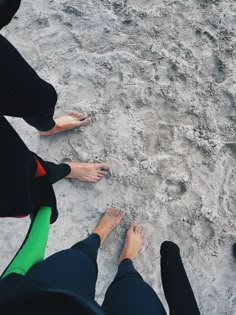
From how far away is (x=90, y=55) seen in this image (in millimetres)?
2359

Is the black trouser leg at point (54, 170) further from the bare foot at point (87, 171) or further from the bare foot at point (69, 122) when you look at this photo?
the bare foot at point (69, 122)

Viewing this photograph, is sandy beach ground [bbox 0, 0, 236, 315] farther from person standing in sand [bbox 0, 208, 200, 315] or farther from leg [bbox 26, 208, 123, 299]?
leg [bbox 26, 208, 123, 299]

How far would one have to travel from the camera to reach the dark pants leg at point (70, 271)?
125 centimetres

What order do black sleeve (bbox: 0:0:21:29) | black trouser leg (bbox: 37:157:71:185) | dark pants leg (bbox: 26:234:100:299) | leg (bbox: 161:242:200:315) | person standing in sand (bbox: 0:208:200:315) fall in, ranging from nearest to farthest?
person standing in sand (bbox: 0:208:200:315) → black sleeve (bbox: 0:0:21:29) → dark pants leg (bbox: 26:234:100:299) → leg (bbox: 161:242:200:315) → black trouser leg (bbox: 37:157:71:185)

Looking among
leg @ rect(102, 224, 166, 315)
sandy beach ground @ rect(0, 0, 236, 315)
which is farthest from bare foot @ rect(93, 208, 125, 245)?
leg @ rect(102, 224, 166, 315)

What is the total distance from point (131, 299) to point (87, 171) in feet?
2.88

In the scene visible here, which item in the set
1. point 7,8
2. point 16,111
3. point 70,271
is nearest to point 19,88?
point 16,111

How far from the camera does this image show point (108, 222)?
2.02 meters

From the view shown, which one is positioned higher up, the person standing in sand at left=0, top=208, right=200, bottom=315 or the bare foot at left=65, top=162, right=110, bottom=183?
the person standing in sand at left=0, top=208, right=200, bottom=315

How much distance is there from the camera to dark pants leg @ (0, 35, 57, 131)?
128cm

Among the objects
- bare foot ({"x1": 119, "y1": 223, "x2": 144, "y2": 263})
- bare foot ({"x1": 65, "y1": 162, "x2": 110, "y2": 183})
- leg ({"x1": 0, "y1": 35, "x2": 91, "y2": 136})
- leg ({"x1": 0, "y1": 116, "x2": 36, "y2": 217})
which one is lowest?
bare foot ({"x1": 119, "y1": 223, "x2": 144, "y2": 263})

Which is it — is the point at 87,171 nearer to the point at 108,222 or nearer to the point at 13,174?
the point at 108,222

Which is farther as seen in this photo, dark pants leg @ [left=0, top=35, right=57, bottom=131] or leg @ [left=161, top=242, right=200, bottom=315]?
leg @ [left=161, top=242, right=200, bottom=315]

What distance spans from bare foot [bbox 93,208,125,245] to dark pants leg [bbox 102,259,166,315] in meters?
0.45
